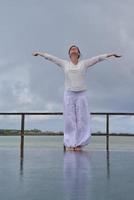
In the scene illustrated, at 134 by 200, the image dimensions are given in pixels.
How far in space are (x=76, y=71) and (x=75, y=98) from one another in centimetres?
44

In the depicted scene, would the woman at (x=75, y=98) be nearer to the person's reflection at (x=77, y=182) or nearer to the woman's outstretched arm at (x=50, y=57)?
the woman's outstretched arm at (x=50, y=57)

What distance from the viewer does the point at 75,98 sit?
7.56m

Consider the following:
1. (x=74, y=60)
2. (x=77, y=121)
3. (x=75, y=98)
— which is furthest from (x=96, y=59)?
(x=77, y=121)

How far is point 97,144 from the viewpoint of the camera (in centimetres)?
1009

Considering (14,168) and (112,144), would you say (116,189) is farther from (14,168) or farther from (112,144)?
(112,144)

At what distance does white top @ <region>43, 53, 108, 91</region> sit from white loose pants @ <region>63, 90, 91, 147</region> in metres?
0.16

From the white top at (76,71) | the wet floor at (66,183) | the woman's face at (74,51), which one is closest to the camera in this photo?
the wet floor at (66,183)

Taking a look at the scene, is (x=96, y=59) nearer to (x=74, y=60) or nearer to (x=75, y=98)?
(x=74, y=60)

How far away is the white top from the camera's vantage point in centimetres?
739

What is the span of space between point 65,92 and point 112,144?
107 inches

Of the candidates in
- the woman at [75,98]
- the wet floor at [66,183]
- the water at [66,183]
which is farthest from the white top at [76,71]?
the wet floor at [66,183]

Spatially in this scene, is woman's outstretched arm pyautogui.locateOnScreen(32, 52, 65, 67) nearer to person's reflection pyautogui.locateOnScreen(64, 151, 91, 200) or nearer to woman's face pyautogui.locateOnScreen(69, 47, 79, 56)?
woman's face pyautogui.locateOnScreen(69, 47, 79, 56)

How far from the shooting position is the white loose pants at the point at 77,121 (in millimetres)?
7602

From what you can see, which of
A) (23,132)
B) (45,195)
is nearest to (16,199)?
(45,195)
